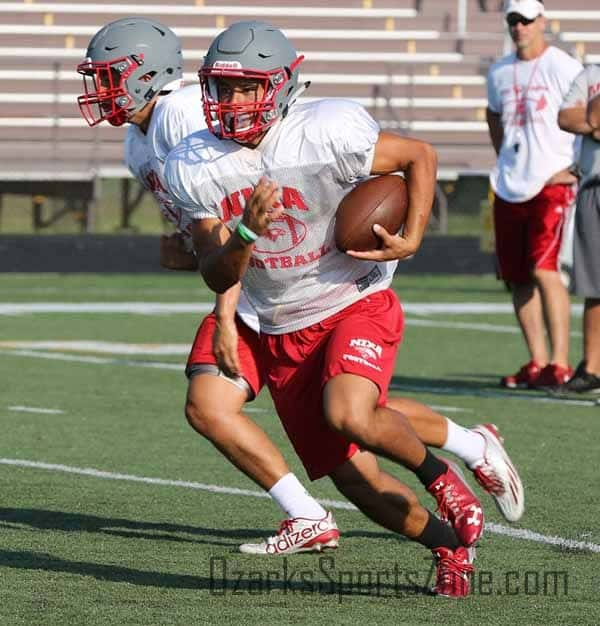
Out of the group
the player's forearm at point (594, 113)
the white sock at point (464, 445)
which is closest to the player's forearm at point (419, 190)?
the white sock at point (464, 445)

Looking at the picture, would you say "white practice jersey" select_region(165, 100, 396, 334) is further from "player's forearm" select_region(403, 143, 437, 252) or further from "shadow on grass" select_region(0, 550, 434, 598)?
"shadow on grass" select_region(0, 550, 434, 598)

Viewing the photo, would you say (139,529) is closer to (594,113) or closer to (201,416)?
(201,416)

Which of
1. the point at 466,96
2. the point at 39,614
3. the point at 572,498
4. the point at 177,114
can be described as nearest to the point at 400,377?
the point at 572,498

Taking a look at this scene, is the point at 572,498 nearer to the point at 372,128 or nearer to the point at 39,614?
the point at 372,128

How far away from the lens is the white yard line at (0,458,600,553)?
16.7 feet

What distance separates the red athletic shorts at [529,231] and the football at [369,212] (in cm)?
456

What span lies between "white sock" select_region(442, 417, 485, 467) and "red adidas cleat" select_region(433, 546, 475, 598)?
47 centimetres

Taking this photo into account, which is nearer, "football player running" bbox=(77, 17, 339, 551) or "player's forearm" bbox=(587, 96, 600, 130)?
"football player running" bbox=(77, 17, 339, 551)

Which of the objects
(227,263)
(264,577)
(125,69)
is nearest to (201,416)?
(264,577)

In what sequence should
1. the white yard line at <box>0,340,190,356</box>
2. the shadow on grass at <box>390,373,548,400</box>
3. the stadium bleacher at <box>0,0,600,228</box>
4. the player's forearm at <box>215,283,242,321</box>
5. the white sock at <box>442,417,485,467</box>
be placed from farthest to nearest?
1. the stadium bleacher at <box>0,0,600,228</box>
2. the white yard line at <box>0,340,190,356</box>
3. the shadow on grass at <box>390,373,548,400</box>
4. the white sock at <box>442,417,485,467</box>
5. the player's forearm at <box>215,283,242,321</box>

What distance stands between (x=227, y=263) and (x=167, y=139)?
1258 millimetres

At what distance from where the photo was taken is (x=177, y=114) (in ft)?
17.8

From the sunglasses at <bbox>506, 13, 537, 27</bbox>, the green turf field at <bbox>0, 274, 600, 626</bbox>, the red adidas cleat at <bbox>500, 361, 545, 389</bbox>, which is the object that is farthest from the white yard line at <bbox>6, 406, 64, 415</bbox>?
the sunglasses at <bbox>506, 13, 537, 27</bbox>

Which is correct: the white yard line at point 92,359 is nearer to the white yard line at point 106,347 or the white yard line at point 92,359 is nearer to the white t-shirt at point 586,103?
the white yard line at point 106,347
